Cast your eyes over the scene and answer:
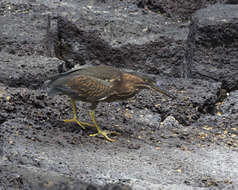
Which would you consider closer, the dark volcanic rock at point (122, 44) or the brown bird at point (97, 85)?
the brown bird at point (97, 85)

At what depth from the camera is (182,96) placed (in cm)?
449

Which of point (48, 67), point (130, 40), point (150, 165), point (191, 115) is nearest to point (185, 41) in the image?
point (130, 40)

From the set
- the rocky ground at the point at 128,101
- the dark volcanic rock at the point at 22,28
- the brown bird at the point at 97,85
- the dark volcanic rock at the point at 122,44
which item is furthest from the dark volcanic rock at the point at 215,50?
the dark volcanic rock at the point at 22,28

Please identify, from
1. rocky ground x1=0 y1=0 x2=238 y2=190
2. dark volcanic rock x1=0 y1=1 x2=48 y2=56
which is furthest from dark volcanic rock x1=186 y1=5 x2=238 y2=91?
dark volcanic rock x1=0 y1=1 x2=48 y2=56

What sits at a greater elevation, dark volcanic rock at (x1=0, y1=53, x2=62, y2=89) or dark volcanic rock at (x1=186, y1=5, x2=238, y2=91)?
dark volcanic rock at (x1=186, y1=5, x2=238, y2=91)

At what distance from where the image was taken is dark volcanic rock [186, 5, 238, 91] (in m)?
4.97

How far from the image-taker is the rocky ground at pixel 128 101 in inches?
125

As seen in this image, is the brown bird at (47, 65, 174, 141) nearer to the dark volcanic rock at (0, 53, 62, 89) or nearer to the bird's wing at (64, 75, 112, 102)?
the bird's wing at (64, 75, 112, 102)

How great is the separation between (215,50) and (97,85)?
171 centimetres

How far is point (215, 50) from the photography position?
5.02m

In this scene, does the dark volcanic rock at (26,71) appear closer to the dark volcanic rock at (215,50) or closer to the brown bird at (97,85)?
the brown bird at (97,85)

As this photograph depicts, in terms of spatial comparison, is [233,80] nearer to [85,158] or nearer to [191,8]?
[191,8]

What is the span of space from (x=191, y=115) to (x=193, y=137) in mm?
435

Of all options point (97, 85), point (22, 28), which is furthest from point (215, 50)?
point (22, 28)
